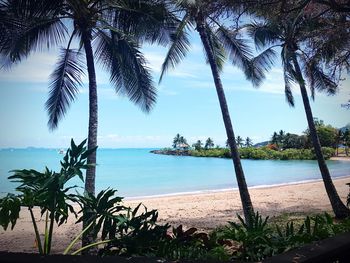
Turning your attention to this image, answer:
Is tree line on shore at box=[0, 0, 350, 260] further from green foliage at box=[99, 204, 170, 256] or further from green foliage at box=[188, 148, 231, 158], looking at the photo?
green foliage at box=[188, 148, 231, 158]

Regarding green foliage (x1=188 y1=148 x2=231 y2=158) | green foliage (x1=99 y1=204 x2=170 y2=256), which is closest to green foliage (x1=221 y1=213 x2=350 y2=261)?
green foliage (x1=99 y1=204 x2=170 y2=256)

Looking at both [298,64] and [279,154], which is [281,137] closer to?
[279,154]

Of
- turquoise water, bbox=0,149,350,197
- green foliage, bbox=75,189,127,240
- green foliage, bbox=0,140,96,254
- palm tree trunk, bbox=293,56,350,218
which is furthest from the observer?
turquoise water, bbox=0,149,350,197

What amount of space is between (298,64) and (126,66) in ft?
14.5

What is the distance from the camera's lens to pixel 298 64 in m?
7.70

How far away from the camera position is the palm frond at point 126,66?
8312 millimetres

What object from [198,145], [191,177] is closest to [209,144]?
[198,145]

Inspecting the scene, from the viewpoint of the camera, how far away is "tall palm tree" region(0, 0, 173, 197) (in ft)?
23.3

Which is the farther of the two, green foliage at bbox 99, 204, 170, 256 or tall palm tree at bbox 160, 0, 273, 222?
tall palm tree at bbox 160, 0, 273, 222

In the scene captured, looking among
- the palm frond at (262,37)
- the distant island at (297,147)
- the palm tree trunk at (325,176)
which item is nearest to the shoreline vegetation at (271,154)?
the distant island at (297,147)

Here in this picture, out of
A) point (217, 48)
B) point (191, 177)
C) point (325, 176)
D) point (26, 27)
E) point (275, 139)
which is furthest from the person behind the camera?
point (275, 139)

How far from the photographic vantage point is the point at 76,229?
9.93 metres

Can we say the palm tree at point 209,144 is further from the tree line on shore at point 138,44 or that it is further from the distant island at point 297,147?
the tree line on shore at point 138,44

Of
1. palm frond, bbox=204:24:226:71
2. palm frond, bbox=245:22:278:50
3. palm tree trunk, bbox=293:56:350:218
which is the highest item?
palm frond, bbox=245:22:278:50
